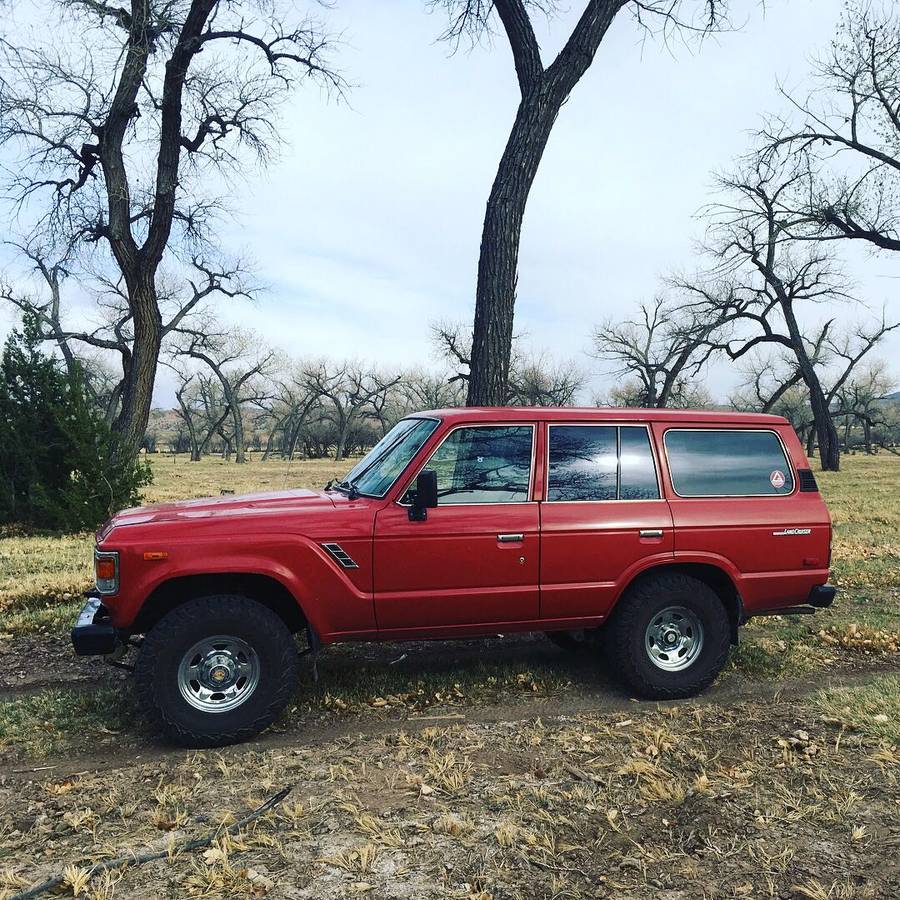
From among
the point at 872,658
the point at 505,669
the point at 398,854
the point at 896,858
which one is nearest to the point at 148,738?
the point at 398,854

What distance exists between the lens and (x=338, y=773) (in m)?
3.87

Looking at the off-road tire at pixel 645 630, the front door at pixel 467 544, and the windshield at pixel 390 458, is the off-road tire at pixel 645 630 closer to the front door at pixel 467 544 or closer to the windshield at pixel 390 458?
the front door at pixel 467 544

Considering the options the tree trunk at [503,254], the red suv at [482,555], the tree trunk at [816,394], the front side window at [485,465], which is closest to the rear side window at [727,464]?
the red suv at [482,555]

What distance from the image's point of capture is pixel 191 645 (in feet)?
13.7

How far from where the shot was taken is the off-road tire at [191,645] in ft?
13.5

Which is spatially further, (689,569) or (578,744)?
(689,569)

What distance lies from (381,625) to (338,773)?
0.95 meters

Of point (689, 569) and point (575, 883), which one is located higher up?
point (689, 569)

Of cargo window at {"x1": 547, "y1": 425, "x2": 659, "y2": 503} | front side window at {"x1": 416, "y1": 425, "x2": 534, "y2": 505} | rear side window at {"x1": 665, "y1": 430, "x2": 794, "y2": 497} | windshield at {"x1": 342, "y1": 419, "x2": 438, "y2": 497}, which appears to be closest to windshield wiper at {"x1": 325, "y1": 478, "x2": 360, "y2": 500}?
windshield at {"x1": 342, "y1": 419, "x2": 438, "y2": 497}

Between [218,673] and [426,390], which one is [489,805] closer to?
[218,673]

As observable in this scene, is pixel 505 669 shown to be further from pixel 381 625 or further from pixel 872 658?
pixel 872 658

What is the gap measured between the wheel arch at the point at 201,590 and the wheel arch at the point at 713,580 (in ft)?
7.58

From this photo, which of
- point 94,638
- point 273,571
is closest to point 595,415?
point 273,571

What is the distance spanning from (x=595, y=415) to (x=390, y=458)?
1470mm
